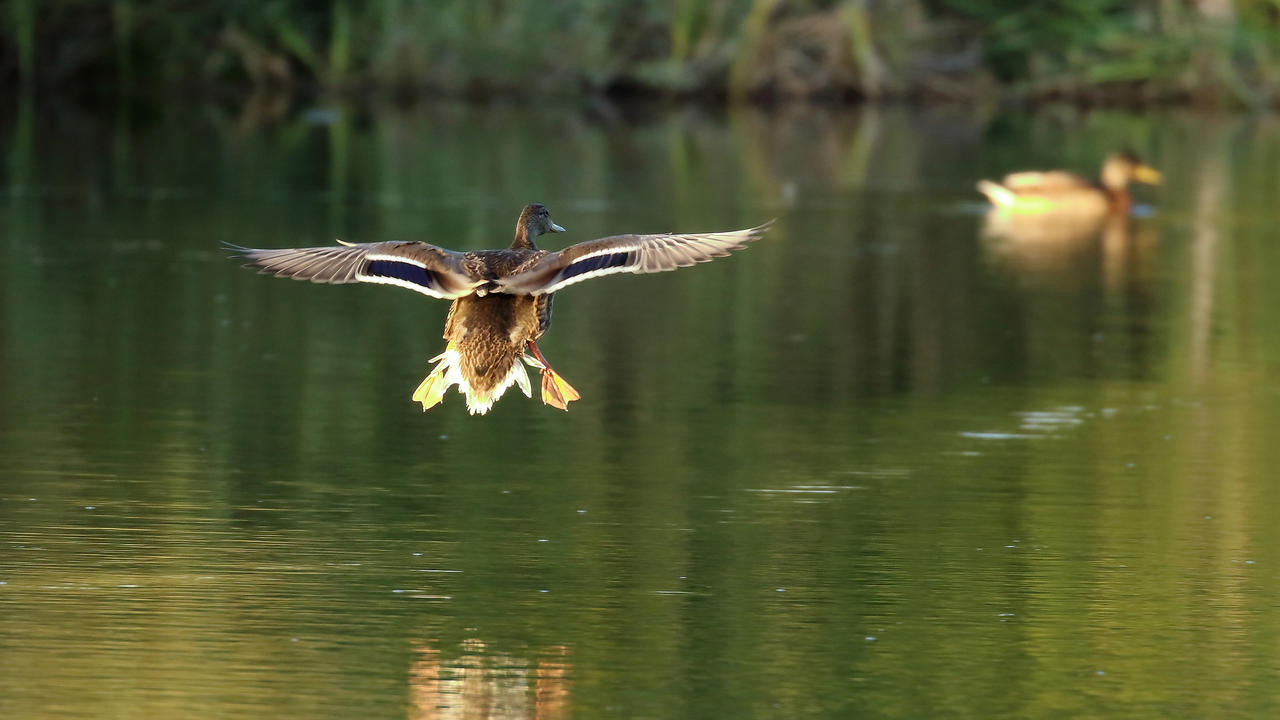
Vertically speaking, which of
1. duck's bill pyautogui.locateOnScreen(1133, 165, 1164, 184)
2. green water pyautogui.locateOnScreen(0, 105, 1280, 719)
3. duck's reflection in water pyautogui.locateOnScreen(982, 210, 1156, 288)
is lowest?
green water pyautogui.locateOnScreen(0, 105, 1280, 719)

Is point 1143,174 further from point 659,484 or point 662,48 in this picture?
point 662,48

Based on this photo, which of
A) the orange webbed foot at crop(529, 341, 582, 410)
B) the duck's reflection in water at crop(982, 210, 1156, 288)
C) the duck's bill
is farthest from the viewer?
the duck's bill

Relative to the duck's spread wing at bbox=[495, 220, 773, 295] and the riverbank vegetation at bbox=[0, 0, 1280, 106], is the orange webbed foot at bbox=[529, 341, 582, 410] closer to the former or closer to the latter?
the duck's spread wing at bbox=[495, 220, 773, 295]

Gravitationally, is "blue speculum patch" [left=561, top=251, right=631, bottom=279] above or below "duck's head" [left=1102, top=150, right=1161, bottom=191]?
below

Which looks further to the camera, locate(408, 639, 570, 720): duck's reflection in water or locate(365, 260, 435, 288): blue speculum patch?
locate(365, 260, 435, 288): blue speculum patch

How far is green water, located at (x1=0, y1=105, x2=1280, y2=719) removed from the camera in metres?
7.30

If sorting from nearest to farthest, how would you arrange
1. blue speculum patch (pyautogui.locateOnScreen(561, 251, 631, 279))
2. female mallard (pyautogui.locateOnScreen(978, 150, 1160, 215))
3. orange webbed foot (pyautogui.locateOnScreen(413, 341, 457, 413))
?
blue speculum patch (pyautogui.locateOnScreen(561, 251, 631, 279)), orange webbed foot (pyautogui.locateOnScreen(413, 341, 457, 413)), female mallard (pyautogui.locateOnScreen(978, 150, 1160, 215))

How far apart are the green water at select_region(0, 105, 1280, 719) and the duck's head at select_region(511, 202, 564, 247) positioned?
3.28 feet

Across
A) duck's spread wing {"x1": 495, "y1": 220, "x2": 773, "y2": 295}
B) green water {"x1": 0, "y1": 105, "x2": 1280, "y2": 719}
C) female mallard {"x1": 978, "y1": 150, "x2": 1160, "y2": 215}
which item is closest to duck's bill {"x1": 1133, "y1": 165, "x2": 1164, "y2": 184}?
female mallard {"x1": 978, "y1": 150, "x2": 1160, "y2": 215}

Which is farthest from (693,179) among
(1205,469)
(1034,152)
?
(1205,469)

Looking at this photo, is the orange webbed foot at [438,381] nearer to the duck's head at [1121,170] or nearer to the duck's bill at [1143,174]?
the duck's head at [1121,170]

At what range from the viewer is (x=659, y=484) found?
404 inches

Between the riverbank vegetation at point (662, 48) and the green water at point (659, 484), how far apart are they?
23.3 m

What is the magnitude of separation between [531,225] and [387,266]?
159 centimetres
